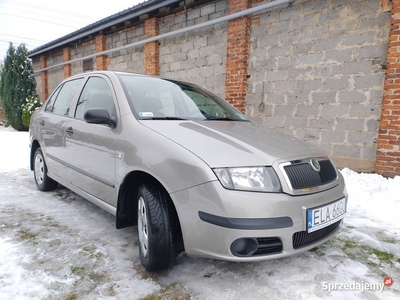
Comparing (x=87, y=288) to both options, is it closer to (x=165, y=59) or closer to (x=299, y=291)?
(x=299, y=291)

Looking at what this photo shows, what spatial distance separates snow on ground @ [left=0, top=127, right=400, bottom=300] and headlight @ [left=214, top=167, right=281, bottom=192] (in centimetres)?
68

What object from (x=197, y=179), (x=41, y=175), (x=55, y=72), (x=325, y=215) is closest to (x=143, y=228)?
(x=197, y=179)

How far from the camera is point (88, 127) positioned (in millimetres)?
2648

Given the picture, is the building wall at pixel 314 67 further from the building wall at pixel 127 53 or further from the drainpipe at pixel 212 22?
the building wall at pixel 127 53

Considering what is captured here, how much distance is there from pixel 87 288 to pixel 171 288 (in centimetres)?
54

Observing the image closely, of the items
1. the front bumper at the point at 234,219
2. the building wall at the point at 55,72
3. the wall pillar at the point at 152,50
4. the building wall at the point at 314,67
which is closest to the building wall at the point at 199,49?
the building wall at the point at 314,67

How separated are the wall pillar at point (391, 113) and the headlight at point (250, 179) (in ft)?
11.1

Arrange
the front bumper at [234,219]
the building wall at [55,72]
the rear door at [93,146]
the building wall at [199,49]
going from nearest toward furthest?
the front bumper at [234,219], the rear door at [93,146], the building wall at [199,49], the building wall at [55,72]

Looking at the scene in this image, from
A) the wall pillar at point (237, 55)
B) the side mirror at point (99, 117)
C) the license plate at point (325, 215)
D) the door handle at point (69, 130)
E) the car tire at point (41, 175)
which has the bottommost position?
the car tire at point (41, 175)

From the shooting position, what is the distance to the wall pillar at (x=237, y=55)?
5637mm

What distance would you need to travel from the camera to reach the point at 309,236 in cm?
182

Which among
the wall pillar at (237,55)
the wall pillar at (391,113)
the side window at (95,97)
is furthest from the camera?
the wall pillar at (237,55)

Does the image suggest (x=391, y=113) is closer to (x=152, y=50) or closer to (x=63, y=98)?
(x=63, y=98)

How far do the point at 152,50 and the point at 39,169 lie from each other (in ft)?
15.8
